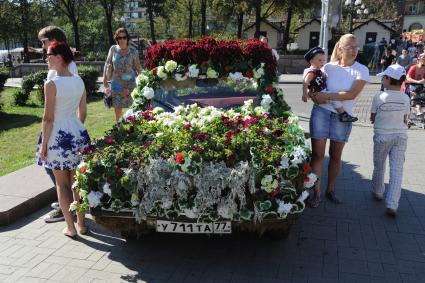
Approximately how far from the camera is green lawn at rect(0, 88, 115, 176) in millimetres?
7555

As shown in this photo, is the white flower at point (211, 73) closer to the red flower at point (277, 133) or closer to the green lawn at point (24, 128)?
the red flower at point (277, 133)

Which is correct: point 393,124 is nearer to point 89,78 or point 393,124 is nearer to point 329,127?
point 329,127

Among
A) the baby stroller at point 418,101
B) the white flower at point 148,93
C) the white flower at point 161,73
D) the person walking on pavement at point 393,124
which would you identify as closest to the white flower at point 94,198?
the white flower at point 148,93

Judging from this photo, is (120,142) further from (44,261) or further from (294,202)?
(294,202)

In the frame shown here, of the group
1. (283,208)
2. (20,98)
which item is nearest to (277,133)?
(283,208)

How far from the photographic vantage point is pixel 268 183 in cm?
347

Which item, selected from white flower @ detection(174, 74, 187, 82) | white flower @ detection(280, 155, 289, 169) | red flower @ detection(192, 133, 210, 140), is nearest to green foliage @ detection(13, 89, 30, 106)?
white flower @ detection(174, 74, 187, 82)

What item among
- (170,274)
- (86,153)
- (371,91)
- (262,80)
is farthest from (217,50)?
(371,91)

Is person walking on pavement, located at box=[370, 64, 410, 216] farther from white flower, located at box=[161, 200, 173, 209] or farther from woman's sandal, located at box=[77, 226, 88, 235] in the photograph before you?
woman's sandal, located at box=[77, 226, 88, 235]

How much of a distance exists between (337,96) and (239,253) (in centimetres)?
210

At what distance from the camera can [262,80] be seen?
17.8ft

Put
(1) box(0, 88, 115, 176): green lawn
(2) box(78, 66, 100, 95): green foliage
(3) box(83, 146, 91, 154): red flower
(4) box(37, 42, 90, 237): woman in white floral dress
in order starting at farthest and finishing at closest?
(2) box(78, 66, 100, 95): green foliage
(1) box(0, 88, 115, 176): green lawn
(4) box(37, 42, 90, 237): woman in white floral dress
(3) box(83, 146, 91, 154): red flower

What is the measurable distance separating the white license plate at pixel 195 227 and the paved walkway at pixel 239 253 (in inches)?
18.4

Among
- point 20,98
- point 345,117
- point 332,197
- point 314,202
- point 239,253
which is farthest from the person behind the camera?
point 20,98
